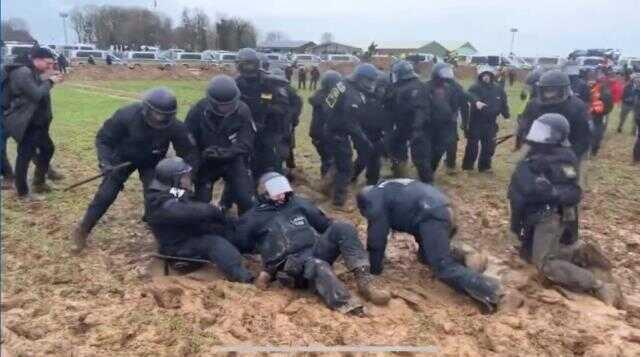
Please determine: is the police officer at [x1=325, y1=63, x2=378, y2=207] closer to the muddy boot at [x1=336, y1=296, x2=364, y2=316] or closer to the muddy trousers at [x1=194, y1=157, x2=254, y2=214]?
the muddy trousers at [x1=194, y1=157, x2=254, y2=214]

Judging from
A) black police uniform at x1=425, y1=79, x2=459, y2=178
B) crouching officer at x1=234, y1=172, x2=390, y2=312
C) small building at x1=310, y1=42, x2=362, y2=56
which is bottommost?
small building at x1=310, y1=42, x2=362, y2=56

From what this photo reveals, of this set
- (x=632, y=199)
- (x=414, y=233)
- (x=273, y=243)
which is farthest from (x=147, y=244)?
(x=632, y=199)

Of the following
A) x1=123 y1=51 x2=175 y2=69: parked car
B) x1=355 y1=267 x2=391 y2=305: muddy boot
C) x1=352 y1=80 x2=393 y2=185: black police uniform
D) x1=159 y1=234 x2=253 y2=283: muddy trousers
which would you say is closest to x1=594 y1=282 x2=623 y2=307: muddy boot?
x1=355 y1=267 x2=391 y2=305: muddy boot

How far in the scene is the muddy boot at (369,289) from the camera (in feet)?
17.3

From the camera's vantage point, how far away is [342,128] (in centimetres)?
849

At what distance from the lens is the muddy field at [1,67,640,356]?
454cm

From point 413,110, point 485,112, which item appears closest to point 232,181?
point 413,110

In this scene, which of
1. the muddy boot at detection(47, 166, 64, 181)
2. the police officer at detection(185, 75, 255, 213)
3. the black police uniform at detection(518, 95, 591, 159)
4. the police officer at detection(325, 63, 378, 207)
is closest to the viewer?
the police officer at detection(185, 75, 255, 213)

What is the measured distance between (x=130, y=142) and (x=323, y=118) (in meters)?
3.26

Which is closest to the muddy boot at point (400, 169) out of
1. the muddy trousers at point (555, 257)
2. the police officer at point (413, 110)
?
the police officer at point (413, 110)

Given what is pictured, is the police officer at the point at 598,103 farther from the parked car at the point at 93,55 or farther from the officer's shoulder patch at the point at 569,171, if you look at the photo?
the parked car at the point at 93,55

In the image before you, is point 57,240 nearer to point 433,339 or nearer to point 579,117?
point 433,339

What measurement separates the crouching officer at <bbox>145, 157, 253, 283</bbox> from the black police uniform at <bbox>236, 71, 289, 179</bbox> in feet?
6.77

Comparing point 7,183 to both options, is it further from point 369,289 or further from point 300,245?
point 369,289
